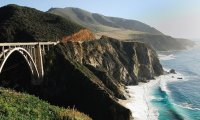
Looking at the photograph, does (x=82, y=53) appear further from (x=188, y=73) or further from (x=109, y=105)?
(x=188, y=73)

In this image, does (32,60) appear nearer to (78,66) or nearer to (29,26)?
(78,66)

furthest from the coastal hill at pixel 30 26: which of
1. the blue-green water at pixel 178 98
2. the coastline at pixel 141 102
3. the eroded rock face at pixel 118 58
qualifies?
the blue-green water at pixel 178 98

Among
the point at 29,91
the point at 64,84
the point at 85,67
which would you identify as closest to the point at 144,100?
the point at 85,67

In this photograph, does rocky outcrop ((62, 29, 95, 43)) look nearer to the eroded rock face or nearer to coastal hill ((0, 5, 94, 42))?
coastal hill ((0, 5, 94, 42))

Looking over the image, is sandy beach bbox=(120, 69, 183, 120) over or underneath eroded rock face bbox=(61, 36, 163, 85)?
underneath

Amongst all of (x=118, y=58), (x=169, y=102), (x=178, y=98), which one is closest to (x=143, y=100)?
(x=169, y=102)

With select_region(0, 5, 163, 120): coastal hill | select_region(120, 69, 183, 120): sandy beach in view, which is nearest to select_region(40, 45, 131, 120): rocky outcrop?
select_region(0, 5, 163, 120): coastal hill

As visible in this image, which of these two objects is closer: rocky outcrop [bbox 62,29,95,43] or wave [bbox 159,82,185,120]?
wave [bbox 159,82,185,120]

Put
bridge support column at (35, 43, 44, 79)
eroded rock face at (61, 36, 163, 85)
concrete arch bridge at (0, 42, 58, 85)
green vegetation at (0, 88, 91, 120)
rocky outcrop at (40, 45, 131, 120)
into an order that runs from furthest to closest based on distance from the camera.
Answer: eroded rock face at (61, 36, 163, 85)
bridge support column at (35, 43, 44, 79)
concrete arch bridge at (0, 42, 58, 85)
rocky outcrop at (40, 45, 131, 120)
green vegetation at (0, 88, 91, 120)
